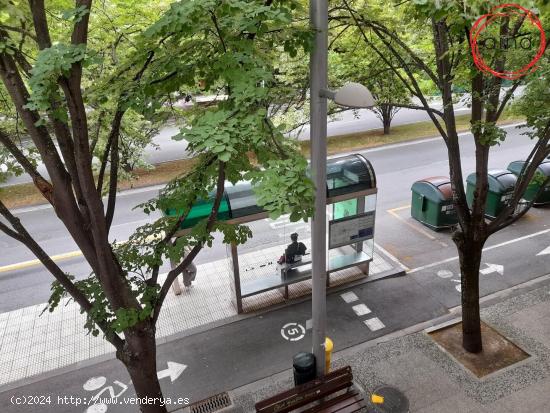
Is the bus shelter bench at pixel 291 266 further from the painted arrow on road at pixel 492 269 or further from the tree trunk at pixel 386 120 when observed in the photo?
the tree trunk at pixel 386 120

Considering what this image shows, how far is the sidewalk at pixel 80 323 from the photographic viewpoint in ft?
24.5

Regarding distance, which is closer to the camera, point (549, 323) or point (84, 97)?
point (84, 97)

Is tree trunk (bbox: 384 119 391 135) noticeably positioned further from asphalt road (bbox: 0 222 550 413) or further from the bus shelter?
the bus shelter

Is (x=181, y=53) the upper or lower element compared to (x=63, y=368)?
upper

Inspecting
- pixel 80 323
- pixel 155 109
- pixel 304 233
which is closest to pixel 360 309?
pixel 304 233

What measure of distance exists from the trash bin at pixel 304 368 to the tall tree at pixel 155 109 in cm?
196

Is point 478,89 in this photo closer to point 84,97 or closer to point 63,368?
point 84,97

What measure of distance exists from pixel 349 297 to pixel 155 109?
6417mm

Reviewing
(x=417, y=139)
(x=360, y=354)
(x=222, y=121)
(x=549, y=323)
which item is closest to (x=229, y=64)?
(x=222, y=121)

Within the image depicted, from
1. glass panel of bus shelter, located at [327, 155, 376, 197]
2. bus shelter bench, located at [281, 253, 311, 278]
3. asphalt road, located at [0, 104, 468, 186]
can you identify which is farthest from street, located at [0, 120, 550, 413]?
asphalt road, located at [0, 104, 468, 186]

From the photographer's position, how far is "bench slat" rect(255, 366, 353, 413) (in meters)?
5.27

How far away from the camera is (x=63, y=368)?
23.7 feet

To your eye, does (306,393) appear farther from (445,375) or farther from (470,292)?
(470,292)

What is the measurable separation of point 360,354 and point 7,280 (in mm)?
8972
